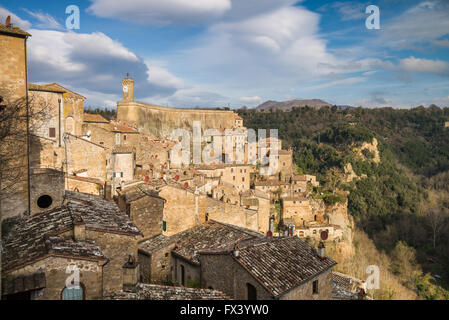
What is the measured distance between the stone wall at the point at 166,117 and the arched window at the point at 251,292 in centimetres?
4161

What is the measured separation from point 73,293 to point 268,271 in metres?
5.60

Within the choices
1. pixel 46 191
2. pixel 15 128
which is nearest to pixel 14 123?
pixel 15 128

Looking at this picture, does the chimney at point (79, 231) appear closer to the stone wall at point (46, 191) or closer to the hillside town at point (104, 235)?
the hillside town at point (104, 235)

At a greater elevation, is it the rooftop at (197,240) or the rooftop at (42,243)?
the rooftop at (42,243)

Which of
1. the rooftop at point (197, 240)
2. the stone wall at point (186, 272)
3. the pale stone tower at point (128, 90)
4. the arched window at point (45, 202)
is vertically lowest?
the stone wall at point (186, 272)

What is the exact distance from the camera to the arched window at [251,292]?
9.88 m

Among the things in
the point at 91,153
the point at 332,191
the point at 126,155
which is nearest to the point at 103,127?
the point at 126,155

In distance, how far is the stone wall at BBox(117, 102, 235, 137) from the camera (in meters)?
48.2

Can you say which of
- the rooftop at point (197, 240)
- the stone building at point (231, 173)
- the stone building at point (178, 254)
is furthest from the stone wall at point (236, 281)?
the stone building at point (231, 173)

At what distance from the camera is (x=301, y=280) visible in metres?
10.4

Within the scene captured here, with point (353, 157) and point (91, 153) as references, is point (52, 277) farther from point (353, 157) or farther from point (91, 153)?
point (353, 157)

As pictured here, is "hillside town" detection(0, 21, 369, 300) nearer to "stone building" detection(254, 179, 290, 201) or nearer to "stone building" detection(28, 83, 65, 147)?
"stone building" detection(28, 83, 65, 147)

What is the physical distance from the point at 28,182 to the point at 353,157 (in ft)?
200
